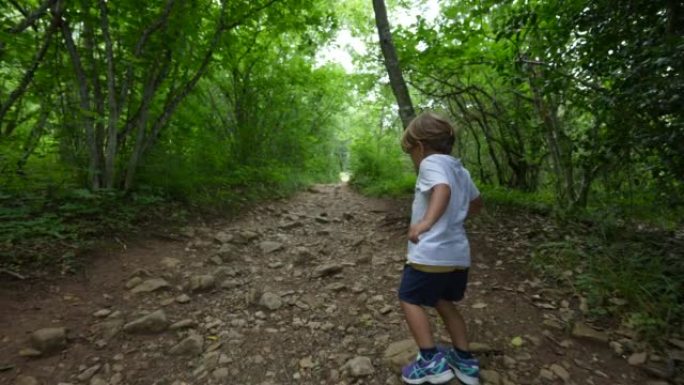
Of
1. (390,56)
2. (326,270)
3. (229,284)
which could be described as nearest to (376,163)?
(390,56)

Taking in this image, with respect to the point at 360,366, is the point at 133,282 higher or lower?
higher

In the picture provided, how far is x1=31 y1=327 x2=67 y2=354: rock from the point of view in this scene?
91.2 inches

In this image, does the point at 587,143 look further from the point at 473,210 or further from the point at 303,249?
the point at 303,249

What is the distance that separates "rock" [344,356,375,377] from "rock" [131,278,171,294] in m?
1.97

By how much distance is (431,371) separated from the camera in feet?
6.63

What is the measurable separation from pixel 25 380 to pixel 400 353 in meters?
2.41

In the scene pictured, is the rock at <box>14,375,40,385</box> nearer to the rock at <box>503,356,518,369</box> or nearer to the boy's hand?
the boy's hand

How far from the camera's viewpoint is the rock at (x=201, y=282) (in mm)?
3305

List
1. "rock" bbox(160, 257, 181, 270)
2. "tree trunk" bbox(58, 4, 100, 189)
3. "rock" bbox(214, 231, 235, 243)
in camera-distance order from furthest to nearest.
A: "rock" bbox(214, 231, 235, 243), "tree trunk" bbox(58, 4, 100, 189), "rock" bbox(160, 257, 181, 270)

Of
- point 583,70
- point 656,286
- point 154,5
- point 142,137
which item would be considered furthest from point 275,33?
point 656,286

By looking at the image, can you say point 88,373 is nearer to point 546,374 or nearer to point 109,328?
point 109,328

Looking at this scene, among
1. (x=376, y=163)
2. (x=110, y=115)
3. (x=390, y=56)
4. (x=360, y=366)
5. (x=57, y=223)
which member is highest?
(x=390, y=56)

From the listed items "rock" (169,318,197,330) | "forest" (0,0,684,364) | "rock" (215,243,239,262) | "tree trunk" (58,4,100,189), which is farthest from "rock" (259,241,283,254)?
"tree trunk" (58,4,100,189)

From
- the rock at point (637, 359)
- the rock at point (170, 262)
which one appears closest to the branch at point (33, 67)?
the rock at point (170, 262)
